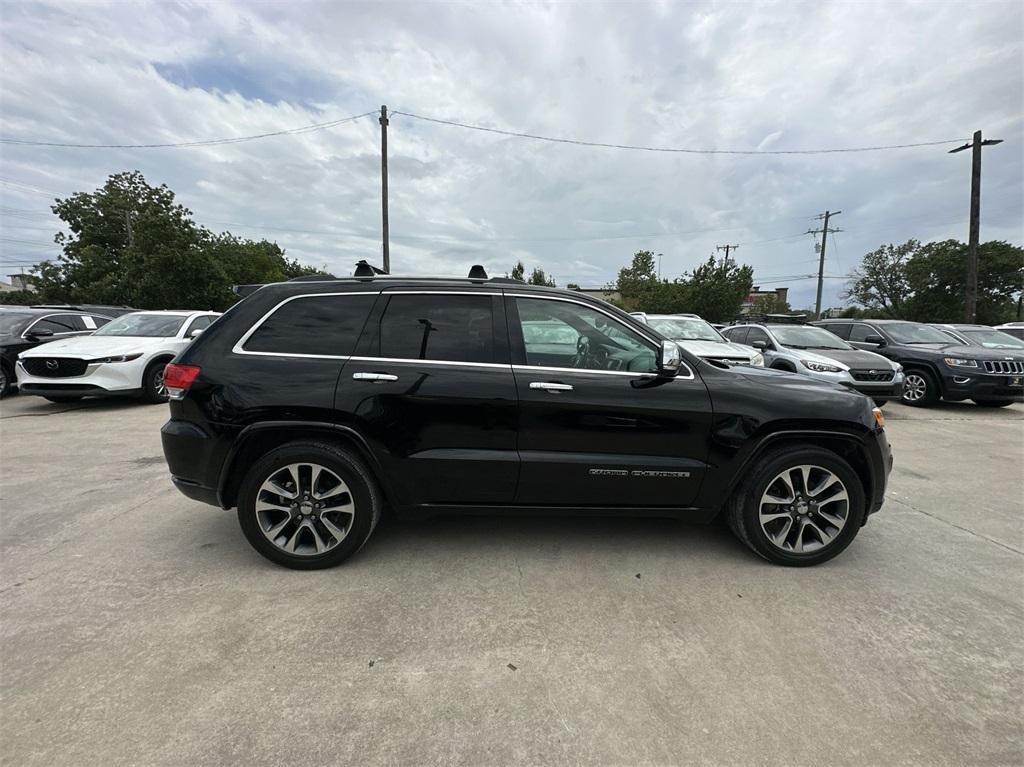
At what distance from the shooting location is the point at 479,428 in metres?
2.88

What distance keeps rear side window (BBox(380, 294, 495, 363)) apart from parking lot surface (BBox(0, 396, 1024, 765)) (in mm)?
1314

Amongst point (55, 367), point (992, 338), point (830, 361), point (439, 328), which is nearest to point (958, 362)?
point (830, 361)

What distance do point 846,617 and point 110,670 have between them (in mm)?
3567

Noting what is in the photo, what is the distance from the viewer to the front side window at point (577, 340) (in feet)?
9.81

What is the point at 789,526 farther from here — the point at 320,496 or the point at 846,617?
the point at 320,496

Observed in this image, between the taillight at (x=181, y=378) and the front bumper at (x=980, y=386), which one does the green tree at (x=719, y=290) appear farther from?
the taillight at (x=181, y=378)

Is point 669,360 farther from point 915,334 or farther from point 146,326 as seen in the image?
point 915,334

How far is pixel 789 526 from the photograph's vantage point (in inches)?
119

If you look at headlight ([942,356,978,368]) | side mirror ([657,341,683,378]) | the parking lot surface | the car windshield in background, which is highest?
the car windshield in background

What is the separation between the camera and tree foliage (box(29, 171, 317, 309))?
66.8ft

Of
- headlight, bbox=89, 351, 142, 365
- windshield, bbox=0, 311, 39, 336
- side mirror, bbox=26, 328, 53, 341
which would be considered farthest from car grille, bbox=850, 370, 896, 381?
windshield, bbox=0, 311, 39, 336

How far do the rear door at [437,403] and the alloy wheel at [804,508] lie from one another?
5.41 ft

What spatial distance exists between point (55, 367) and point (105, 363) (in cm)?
66

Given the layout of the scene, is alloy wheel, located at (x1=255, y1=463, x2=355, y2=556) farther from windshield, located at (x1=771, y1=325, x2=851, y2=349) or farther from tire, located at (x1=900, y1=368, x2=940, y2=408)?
tire, located at (x1=900, y1=368, x2=940, y2=408)
